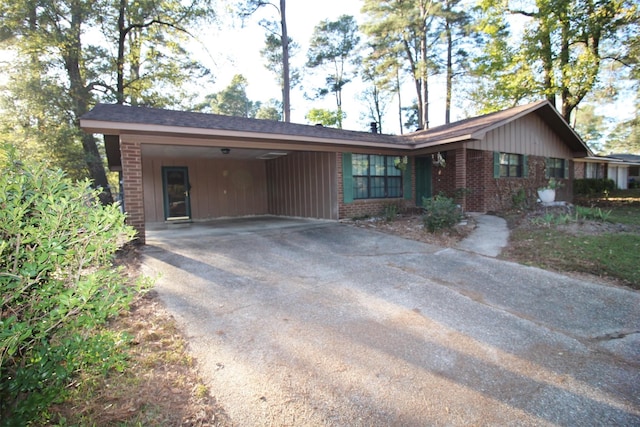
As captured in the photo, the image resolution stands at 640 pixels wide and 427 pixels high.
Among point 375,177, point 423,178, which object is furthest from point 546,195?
point 375,177

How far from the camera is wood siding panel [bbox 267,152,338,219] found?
9883 mm

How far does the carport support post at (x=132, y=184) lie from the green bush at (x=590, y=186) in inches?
714

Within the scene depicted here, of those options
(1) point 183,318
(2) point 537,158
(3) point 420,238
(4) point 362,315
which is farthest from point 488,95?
(1) point 183,318

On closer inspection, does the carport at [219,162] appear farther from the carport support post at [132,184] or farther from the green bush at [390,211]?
the green bush at [390,211]

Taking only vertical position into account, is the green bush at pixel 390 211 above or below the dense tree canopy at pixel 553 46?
below

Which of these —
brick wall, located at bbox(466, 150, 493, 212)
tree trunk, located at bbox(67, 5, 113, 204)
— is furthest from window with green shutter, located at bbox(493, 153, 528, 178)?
tree trunk, located at bbox(67, 5, 113, 204)

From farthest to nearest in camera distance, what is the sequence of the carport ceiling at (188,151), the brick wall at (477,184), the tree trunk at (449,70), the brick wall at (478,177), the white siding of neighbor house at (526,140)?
the tree trunk at (449,70) → the white siding of neighbor house at (526,140) → the brick wall at (478,177) → the brick wall at (477,184) → the carport ceiling at (188,151)

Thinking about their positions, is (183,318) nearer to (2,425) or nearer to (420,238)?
(2,425)

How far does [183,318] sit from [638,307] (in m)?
5.22

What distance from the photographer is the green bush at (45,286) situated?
154cm

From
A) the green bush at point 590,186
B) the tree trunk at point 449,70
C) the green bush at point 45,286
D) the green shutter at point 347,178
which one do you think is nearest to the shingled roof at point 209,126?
the green shutter at point 347,178

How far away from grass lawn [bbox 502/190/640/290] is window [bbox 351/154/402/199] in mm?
4075

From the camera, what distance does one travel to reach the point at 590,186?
53.4 ft

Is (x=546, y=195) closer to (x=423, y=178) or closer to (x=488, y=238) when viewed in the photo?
(x=423, y=178)
